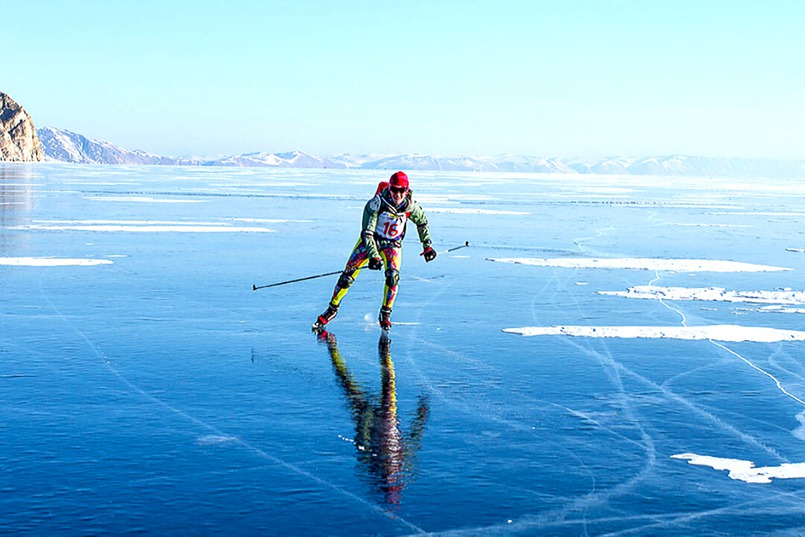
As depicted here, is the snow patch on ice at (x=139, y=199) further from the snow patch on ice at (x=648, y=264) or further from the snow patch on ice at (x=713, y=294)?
the snow patch on ice at (x=713, y=294)

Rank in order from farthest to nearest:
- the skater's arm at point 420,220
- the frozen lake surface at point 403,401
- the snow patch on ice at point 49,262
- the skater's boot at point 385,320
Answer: the snow patch on ice at point 49,262
the skater's arm at point 420,220
the skater's boot at point 385,320
the frozen lake surface at point 403,401

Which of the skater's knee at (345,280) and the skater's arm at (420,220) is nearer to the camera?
the skater's knee at (345,280)

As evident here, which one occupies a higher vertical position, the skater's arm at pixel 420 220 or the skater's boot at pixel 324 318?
the skater's arm at pixel 420 220

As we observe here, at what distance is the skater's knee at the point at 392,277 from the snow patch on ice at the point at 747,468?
5.19m

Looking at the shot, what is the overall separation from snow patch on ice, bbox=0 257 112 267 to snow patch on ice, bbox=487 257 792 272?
6871mm

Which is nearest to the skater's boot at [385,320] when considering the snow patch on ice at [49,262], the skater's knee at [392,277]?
the skater's knee at [392,277]

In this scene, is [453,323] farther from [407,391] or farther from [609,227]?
[609,227]

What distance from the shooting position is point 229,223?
2739cm

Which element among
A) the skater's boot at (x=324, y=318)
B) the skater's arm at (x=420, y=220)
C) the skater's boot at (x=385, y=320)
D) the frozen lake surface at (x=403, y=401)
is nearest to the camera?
the frozen lake surface at (x=403, y=401)

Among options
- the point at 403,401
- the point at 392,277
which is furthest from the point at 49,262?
the point at 403,401

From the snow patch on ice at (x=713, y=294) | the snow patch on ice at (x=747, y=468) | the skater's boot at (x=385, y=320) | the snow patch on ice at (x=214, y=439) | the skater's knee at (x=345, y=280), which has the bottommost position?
the snow patch on ice at (x=713, y=294)

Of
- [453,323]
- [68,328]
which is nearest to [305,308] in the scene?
[453,323]

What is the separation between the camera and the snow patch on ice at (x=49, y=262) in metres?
16.0

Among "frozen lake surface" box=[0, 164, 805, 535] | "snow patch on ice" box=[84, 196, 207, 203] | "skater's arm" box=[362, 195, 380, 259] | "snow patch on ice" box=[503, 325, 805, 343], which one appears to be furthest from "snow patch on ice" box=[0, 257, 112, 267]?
"snow patch on ice" box=[84, 196, 207, 203]
